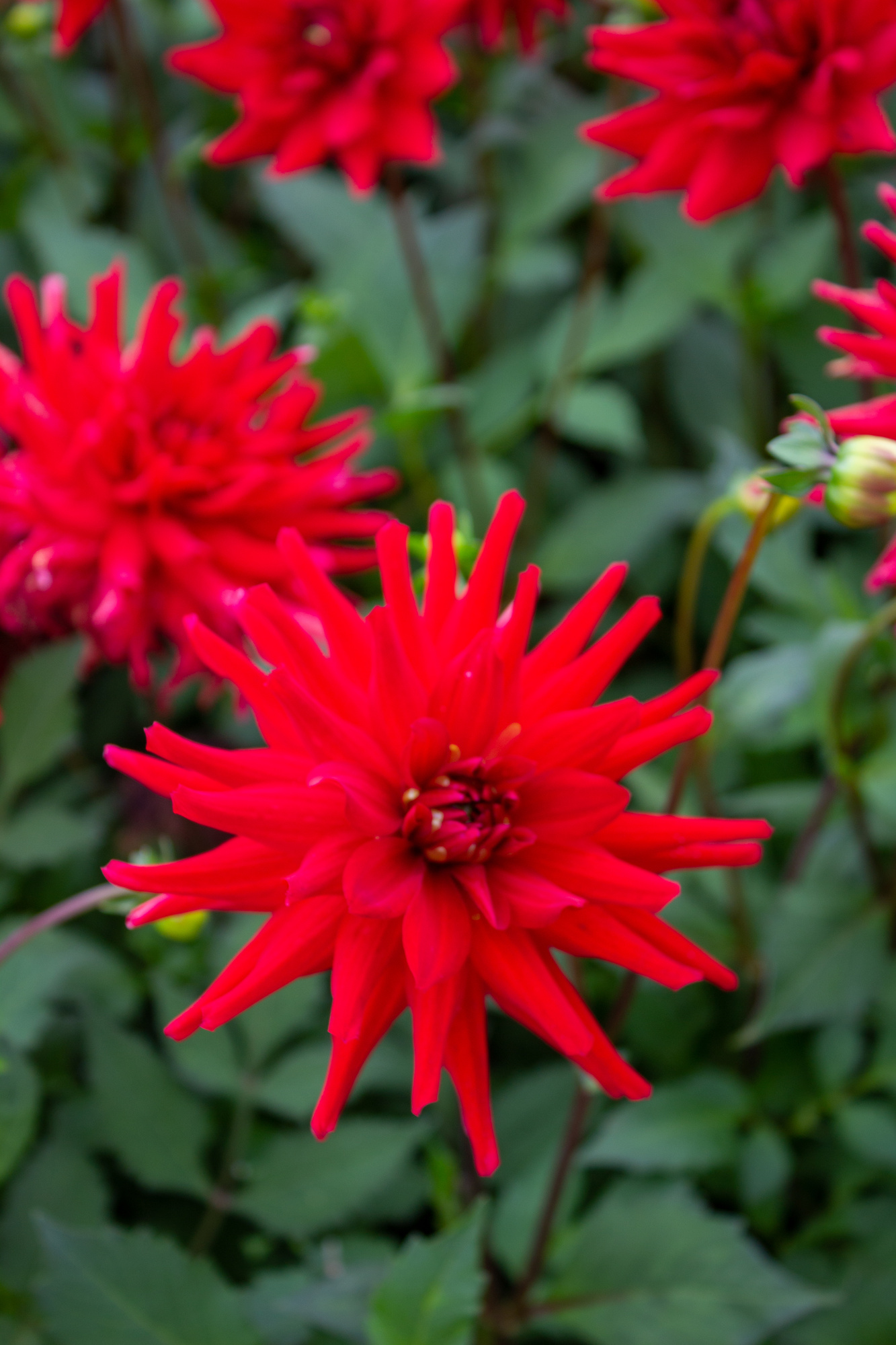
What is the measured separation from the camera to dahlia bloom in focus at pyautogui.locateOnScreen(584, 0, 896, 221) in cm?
77

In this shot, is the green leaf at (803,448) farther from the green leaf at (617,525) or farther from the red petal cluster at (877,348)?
the green leaf at (617,525)

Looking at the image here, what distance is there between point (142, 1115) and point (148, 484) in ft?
1.52

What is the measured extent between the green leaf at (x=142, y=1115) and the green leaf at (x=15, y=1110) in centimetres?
8

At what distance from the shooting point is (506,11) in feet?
3.78

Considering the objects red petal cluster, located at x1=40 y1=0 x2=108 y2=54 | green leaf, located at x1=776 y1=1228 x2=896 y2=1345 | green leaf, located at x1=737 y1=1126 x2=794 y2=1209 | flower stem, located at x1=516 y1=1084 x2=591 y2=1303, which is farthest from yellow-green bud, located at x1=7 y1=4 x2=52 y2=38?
green leaf, located at x1=776 y1=1228 x2=896 y2=1345

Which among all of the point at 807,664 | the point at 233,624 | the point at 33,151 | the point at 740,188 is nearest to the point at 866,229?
the point at 740,188

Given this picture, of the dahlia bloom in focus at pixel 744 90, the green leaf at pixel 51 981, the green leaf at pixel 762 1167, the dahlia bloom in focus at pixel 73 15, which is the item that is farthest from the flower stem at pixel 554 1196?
the dahlia bloom in focus at pixel 73 15

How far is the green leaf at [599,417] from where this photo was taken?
1237mm

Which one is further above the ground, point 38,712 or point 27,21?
point 27,21

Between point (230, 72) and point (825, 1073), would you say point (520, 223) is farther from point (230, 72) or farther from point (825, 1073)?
point (825, 1073)

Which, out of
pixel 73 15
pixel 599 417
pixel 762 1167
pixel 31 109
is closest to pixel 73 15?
pixel 73 15

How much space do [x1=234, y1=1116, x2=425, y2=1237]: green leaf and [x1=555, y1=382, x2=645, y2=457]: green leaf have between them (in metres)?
0.70

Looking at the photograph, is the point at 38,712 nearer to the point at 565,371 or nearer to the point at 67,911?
the point at 67,911

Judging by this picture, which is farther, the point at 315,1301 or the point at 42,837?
the point at 42,837
